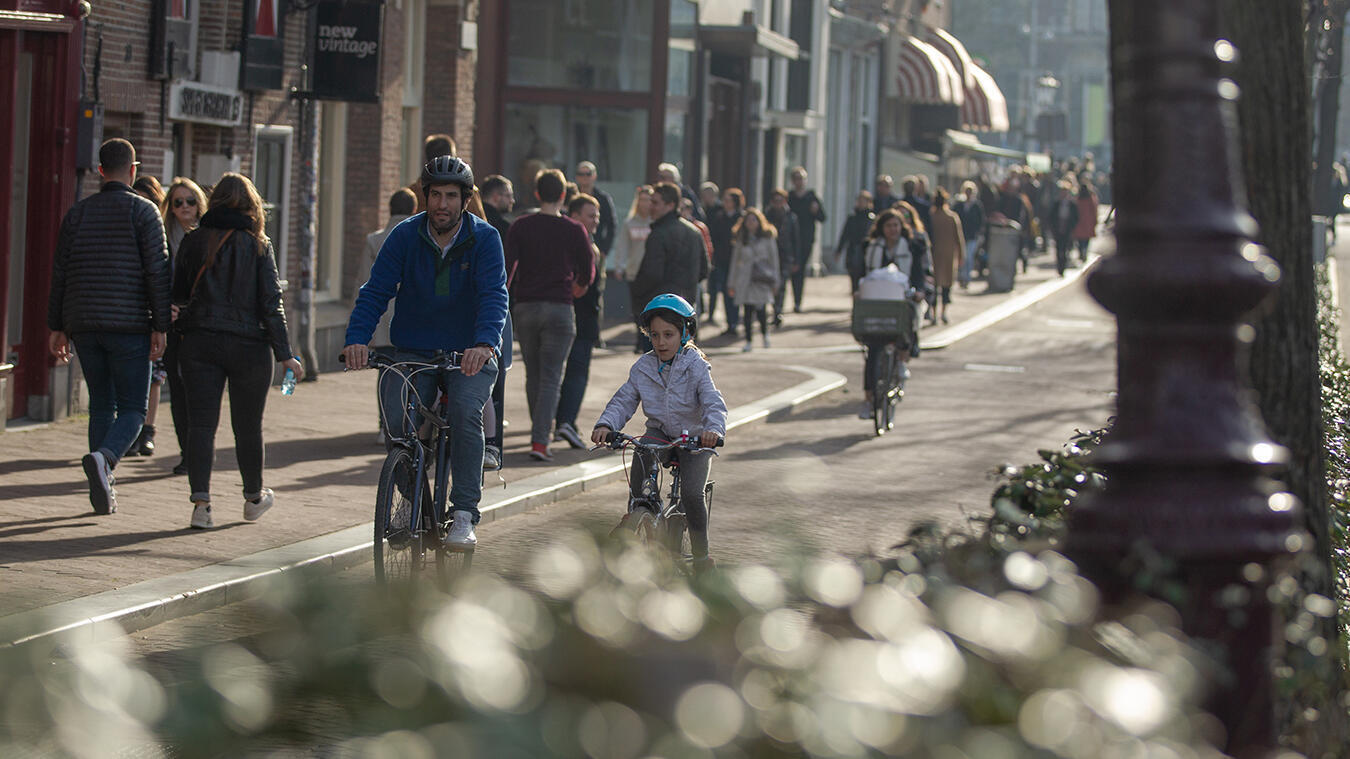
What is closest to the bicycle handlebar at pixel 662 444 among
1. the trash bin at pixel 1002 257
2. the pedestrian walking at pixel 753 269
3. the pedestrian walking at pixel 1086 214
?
the pedestrian walking at pixel 753 269

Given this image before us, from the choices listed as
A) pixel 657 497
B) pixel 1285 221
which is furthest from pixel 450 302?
pixel 1285 221

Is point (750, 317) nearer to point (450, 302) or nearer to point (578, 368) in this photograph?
point (578, 368)

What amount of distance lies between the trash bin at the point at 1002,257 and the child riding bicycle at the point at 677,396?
2646cm

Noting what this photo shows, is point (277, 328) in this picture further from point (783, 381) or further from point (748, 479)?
point (783, 381)

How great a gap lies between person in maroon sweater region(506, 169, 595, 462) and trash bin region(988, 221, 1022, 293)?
879 inches

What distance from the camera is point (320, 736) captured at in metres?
2.52

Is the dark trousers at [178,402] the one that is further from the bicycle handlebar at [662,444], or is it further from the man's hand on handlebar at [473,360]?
the bicycle handlebar at [662,444]

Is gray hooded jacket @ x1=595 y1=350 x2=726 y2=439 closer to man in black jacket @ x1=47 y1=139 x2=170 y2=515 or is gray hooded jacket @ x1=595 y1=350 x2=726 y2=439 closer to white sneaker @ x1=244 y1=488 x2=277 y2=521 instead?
white sneaker @ x1=244 y1=488 x2=277 y2=521

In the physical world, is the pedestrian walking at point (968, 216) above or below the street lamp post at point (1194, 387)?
above

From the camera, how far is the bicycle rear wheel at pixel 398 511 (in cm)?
755

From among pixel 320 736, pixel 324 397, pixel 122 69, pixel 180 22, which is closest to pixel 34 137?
pixel 122 69

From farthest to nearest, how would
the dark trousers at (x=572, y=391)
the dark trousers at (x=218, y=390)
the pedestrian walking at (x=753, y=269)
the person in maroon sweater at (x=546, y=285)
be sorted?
the pedestrian walking at (x=753, y=269) → the dark trousers at (x=572, y=391) → the person in maroon sweater at (x=546, y=285) → the dark trousers at (x=218, y=390)

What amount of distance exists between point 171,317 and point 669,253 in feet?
18.8

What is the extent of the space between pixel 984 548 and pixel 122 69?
10.8m
